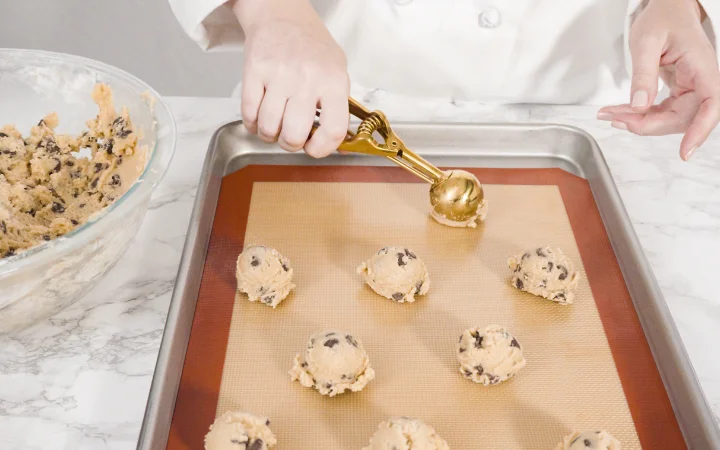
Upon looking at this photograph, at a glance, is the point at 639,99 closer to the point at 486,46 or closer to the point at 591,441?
the point at 486,46

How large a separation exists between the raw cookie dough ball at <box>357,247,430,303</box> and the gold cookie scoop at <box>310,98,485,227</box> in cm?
14

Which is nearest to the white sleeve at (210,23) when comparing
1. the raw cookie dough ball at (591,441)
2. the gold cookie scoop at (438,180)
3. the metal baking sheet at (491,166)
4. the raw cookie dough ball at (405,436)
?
the metal baking sheet at (491,166)

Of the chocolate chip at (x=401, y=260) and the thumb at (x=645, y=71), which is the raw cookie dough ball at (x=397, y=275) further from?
the thumb at (x=645, y=71)

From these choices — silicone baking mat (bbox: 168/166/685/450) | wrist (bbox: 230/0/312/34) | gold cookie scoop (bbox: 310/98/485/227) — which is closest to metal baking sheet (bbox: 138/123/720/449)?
silicone baking mat (bbox: 168/166/685/450)

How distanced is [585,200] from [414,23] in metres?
0.48

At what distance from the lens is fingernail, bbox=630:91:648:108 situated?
932 mm

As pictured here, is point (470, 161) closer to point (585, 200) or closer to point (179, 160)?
point (585, 200)

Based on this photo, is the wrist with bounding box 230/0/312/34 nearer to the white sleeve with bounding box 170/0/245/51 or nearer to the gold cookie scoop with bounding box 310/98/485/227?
the white sleeve with bounding box 170/0/245/51

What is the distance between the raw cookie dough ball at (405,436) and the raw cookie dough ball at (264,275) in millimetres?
255

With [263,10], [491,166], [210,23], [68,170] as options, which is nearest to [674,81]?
[491,166]

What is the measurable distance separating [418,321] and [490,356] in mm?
135

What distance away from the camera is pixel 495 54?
126cm

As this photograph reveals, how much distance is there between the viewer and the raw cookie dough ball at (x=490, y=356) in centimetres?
78

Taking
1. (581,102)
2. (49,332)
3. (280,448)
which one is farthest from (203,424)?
(581,102)
